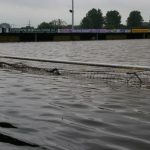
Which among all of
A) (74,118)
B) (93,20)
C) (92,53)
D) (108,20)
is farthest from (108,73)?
(108,20)

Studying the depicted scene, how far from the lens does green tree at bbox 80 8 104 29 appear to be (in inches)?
7259

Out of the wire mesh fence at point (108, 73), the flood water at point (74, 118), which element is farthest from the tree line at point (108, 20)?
the flood water at point (74, 118)

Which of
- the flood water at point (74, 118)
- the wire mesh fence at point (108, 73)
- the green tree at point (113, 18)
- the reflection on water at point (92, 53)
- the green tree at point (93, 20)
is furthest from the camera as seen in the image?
the green tree at point (113, 18)

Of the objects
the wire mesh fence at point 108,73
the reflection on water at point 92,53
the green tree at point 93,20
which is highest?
the green tree at point 93,20

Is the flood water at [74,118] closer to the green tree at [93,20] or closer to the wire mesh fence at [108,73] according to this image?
the wire mesh fence at [108,73]

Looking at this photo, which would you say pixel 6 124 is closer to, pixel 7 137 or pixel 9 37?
pixel 7 137

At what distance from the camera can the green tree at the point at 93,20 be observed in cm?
18438

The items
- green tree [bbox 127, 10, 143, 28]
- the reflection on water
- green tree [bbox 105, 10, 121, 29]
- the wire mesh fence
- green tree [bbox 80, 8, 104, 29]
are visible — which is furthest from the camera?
green tree [bbox 127, 10, 143, 28]

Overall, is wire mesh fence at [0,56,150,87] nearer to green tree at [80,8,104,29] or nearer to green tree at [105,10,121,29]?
green tree at [80,8,104,29]

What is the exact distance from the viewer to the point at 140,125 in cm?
697

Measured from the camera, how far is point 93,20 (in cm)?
18575

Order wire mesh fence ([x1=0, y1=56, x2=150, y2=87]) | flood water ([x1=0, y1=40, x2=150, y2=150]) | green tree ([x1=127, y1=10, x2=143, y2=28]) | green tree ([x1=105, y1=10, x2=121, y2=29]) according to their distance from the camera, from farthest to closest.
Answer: green tree ([x1=127, y1=10, x2=143, y2=28]), green tree ([x1=105, y1=10, x2=121, y2=29]), wire mesh fence ([x1=0, y1=56, x2=150, y2=87]), flood water ([x1=0, y1=40, x2=150, y2=150])

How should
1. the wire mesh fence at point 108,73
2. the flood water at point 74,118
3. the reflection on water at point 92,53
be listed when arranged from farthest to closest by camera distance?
1. the reflection on water at point 92,53
2. the wire mesh fence at point 108,73
3. the flood water at point 74,118

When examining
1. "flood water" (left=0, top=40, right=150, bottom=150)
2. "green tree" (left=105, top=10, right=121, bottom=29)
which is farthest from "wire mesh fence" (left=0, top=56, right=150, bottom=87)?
"green tree" (left=105, top=10, right=121, bottom=29)
